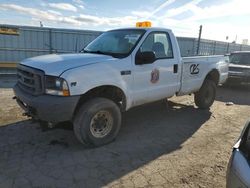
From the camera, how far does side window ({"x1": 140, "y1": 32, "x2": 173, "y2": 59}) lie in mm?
4789

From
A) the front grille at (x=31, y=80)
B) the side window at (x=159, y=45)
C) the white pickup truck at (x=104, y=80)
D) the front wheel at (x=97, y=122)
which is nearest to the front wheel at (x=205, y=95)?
the white pickup truck at (x=104, y=80)

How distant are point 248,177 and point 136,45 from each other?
313cm

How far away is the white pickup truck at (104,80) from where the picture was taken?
357 cm

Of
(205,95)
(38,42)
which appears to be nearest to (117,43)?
(205,95)

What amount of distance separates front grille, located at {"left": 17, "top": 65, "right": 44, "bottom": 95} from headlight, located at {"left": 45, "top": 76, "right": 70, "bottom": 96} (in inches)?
3.7

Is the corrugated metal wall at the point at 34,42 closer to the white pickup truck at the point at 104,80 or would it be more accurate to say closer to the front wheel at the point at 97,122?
the white pickup truck at the point at 104,80

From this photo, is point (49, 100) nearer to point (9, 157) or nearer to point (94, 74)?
point (94, 74)

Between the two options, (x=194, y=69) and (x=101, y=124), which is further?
(x=194, y=69)

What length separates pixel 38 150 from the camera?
396 cm

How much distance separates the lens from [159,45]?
5094 mm

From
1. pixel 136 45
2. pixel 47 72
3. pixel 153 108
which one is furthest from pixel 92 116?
pixel 153 108

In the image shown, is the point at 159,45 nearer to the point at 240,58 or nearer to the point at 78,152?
the point at 78,152

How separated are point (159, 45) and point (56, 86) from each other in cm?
249

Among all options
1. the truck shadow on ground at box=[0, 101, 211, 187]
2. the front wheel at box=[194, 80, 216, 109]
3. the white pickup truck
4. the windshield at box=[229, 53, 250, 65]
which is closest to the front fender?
the white pickup truck
